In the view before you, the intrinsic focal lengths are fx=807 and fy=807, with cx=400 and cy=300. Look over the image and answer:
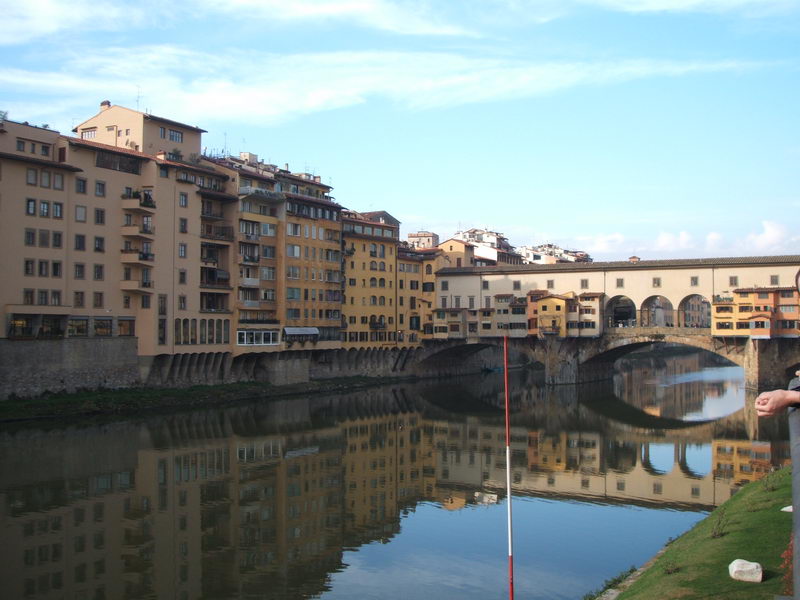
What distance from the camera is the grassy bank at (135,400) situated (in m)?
47.6

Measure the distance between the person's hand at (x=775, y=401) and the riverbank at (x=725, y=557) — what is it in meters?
8.15

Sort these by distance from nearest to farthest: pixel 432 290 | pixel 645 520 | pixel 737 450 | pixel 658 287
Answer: pixel 645 520 → pixel 737 450 → pixel 658 287 → pixel 432 290

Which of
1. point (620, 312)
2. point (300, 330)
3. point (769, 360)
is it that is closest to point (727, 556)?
point (300, 330)

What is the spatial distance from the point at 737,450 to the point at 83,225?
42.7 metres

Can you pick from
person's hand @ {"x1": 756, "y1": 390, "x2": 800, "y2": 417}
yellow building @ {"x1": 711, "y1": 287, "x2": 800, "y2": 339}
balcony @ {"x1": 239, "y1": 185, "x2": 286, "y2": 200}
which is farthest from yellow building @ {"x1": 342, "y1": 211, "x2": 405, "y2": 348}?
person's hand @ {"x1": 756, "y1": 390, "x2": 800, "y2": 417}

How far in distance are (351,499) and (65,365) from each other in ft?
92.6

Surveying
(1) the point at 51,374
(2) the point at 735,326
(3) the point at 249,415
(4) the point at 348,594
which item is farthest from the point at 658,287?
(4) the point at 348,594

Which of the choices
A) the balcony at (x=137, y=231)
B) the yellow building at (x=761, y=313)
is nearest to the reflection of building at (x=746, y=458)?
the yellow building at (x=761, y=313)

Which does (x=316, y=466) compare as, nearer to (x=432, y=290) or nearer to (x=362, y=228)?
(x=362, y=228)

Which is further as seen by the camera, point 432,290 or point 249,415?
point 432,290

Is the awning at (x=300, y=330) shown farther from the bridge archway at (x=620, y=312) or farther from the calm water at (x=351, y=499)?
the bridge archway at (x=620, y=312)

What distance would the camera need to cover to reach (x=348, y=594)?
69.2 ft

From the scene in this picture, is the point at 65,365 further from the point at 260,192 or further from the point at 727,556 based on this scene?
the point at 727,556

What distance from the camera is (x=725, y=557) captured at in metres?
16.2
